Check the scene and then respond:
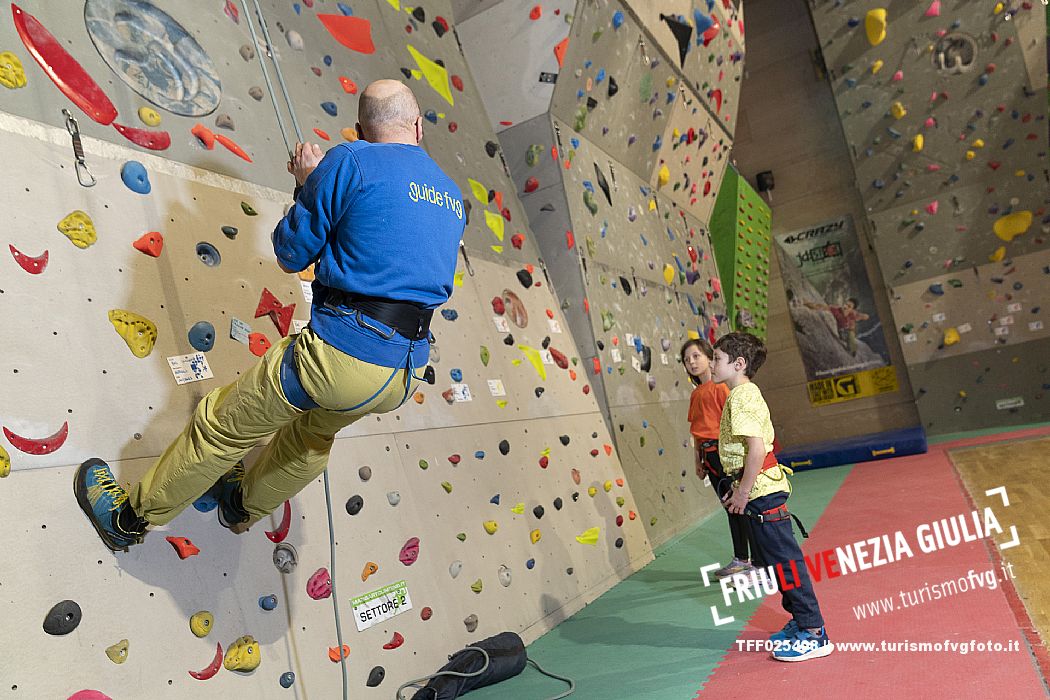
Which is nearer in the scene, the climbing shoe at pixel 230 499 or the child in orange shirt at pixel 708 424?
the climbing shoe at pixel 230 499

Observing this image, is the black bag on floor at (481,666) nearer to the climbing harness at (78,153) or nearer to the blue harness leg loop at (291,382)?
the blue harness leg loop at (291,382)

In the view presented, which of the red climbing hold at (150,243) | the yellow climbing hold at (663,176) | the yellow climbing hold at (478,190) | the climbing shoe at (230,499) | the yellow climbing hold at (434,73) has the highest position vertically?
the yellow climbing hold at (434,73)

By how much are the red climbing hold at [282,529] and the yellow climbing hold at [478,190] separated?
2164mm

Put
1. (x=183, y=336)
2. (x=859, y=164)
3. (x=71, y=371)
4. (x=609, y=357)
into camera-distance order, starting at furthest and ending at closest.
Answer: (x=859, y=164) < (x=609, y=357) < (x=183, y=336) < (x=71, y=371)

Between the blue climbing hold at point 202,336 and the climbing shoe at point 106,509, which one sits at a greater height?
the blue climbing hold at point 202,336

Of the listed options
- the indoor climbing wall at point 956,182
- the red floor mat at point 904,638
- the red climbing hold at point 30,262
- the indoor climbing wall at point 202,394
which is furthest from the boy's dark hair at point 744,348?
the indoor climbing wall at point 956,182

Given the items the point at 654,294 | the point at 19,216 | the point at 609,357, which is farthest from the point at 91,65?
the point at 654,294

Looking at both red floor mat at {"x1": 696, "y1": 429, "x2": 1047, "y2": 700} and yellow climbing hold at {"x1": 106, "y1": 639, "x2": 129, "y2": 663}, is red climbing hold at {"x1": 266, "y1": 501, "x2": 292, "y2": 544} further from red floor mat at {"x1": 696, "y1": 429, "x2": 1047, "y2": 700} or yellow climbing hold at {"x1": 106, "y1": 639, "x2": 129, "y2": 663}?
red floor mat at {"x1": 696, "y1": 429, "x2": 1047, "y2": 700}

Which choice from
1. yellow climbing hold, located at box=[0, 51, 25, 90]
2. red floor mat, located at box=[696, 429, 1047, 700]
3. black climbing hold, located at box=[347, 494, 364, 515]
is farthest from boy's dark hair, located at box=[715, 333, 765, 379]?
yellow climbing hold, located at box=[0, 51, 25, 90]

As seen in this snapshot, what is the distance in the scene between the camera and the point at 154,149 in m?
2.19

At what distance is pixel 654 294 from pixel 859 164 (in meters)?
4.90

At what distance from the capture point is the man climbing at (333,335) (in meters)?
1.66

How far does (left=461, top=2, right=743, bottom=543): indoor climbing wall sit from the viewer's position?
443 cm

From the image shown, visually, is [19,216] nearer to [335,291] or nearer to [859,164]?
[335,291]
